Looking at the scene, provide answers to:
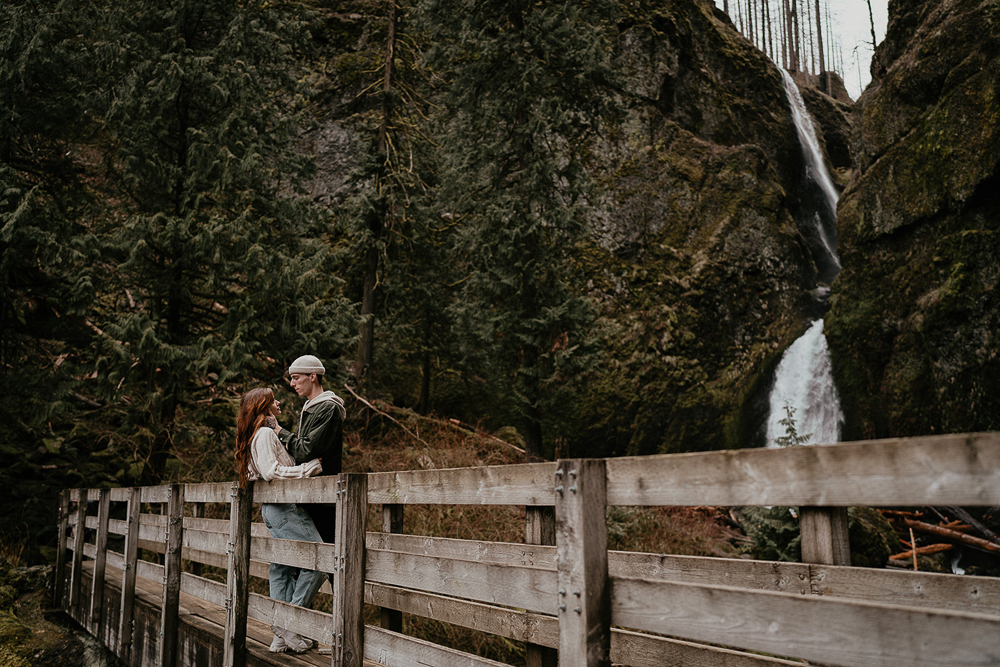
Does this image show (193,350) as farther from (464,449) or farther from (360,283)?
(360,283)

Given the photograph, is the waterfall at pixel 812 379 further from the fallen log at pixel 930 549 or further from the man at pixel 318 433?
the man at pixel 318 433

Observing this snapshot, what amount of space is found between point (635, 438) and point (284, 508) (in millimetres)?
14636

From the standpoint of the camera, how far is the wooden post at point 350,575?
367cm

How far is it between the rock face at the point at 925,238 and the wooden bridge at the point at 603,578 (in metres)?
13.1

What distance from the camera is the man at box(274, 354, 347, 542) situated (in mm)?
4809

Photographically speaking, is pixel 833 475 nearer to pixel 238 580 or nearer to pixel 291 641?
pixel 291 641

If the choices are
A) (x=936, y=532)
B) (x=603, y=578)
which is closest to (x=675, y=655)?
(x=603, y=578)

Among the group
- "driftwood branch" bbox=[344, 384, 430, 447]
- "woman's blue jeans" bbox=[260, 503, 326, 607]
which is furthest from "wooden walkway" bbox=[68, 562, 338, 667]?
"driftwood branch" bbox=[344, 384, 430, 447]

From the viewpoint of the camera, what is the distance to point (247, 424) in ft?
16.2

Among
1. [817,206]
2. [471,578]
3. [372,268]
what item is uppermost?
[817,206]

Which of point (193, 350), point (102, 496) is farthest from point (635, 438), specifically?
point (102, 496)

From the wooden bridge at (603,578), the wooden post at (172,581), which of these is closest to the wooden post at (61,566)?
the wooden bridge at (603,578)

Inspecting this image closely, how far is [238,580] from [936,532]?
1215 centimetres

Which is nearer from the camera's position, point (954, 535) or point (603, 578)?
point (603, 578)
